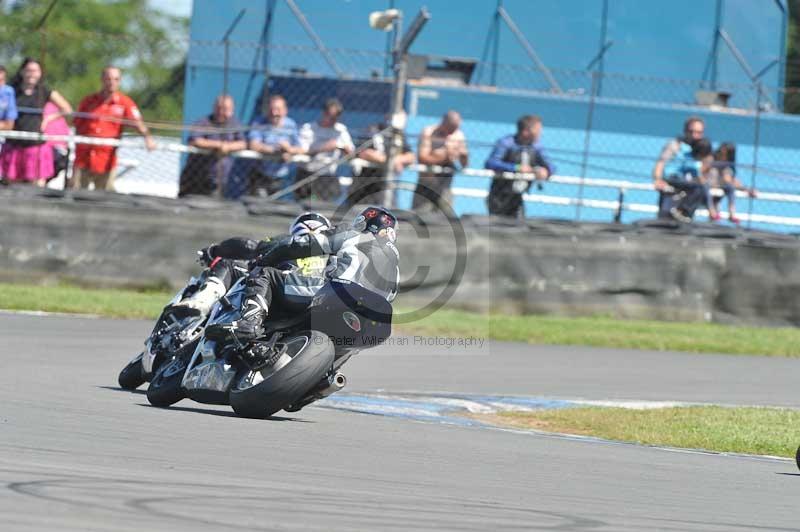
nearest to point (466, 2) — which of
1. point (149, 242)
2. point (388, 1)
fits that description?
point (388, 1)

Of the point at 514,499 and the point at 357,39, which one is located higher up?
the point at 357,39

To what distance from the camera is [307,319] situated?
7.48 metres

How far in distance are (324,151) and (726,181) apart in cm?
470

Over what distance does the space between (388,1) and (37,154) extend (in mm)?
6568

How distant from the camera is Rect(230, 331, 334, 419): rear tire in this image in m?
7.29

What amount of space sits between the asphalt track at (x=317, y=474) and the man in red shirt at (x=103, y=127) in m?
5.93

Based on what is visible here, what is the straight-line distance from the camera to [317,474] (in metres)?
5.22

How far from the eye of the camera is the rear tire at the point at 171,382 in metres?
7.84

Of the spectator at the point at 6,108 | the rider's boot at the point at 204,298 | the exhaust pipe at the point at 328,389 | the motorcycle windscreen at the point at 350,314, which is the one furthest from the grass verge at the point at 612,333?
the motorcycle windscreen at the point at 350,314

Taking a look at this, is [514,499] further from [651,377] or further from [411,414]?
[651,377]

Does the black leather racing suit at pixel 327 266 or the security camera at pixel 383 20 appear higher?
the security camera at pixel 383 20

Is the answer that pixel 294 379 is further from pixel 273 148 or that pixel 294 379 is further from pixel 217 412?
pixel 273 148

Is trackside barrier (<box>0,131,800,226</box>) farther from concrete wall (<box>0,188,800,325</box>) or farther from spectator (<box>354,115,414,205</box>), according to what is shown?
concrete wall (<box>0,188,800,325</box>)

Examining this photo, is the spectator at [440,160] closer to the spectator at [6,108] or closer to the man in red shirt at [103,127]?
the man in red shirt at [103,127]
